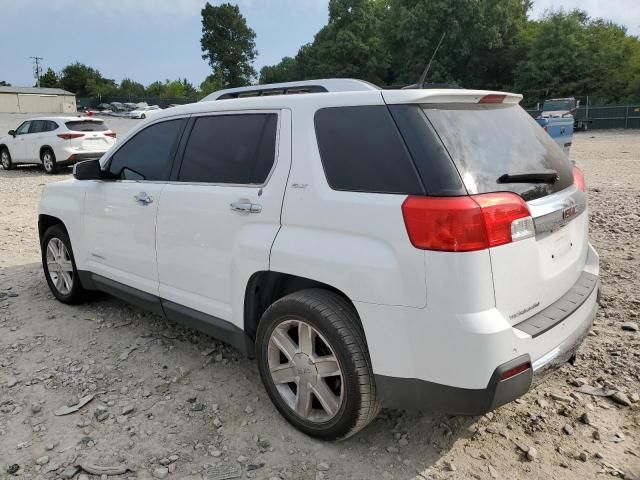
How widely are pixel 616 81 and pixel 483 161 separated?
5110cm

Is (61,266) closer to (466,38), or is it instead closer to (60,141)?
(60,141)

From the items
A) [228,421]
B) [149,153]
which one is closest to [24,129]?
[149,153]

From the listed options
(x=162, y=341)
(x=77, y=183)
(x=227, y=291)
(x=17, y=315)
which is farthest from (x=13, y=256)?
(x=227, y=291)

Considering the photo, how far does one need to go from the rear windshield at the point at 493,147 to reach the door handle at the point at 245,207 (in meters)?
1.04

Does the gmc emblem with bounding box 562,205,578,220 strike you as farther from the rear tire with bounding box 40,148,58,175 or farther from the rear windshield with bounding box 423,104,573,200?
the rear tire with bounding box 40,148,58,175

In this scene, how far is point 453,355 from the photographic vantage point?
2.22 metres

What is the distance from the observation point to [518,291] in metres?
2.33

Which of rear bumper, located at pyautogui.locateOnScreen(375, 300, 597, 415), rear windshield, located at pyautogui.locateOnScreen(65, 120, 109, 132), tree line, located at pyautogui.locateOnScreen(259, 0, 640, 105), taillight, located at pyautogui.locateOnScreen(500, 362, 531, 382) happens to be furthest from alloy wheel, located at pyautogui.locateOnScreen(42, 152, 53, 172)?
tree line, located at pyautogui.locateOnScreen(259, 0, 640, 105)

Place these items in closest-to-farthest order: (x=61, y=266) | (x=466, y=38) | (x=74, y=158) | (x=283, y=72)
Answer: (x=61, y=266) < (x=74, y=158) < (x=466, y=38) < (x=283, y=72)

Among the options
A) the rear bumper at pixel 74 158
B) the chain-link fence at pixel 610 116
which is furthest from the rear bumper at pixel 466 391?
the chain-link fence at pixel 610 116

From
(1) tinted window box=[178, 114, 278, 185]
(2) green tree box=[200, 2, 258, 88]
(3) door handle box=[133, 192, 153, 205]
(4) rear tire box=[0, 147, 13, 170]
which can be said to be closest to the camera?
(1) tinted window box=[178, 114, 278, 185]

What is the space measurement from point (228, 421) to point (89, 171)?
230cm

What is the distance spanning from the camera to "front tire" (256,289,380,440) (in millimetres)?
2496

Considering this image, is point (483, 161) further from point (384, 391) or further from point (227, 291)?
point (227, 291)
